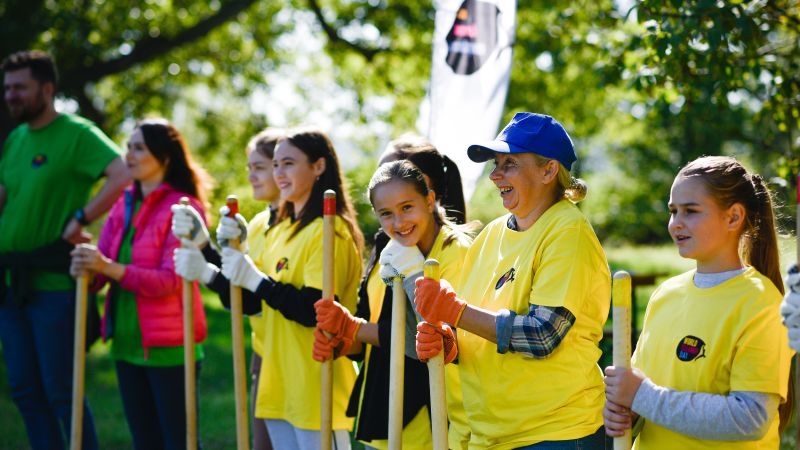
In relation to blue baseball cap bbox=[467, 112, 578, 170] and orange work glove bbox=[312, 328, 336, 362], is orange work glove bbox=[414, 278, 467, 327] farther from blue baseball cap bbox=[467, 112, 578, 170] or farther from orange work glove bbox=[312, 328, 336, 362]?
orange work glove bbox=[312, 328, 336, 362]

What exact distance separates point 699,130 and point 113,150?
70.7 ft

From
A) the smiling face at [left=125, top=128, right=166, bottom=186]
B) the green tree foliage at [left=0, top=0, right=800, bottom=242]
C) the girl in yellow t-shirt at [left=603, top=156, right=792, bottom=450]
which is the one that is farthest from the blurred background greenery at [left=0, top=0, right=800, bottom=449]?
the girl in yellow t-shirt at [left=603, top=156, right=792, bottom=450]

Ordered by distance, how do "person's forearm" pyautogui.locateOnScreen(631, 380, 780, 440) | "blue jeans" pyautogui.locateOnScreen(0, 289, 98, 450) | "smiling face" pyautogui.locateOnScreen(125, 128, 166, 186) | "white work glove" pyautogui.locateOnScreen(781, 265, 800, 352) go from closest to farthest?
"white work glove" pyautogui.locateOnScreen(781, 265, 800, 352)
"person's forearm" pyautogui.locateOnScreen(631, 380, 780, 440)
"smiling face" pyautogui.locateOnScreen(125, 128, 166, 186)
"blue jeans" pyautogui.locateOnScreen(0, 289, 98, 450)

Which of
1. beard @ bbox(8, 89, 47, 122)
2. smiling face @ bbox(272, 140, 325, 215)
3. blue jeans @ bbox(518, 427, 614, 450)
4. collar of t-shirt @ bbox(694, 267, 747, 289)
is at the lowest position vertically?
blue jeans @ bbox(518, 427, 614, 450)

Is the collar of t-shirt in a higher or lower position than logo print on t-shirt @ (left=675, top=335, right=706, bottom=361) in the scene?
higher

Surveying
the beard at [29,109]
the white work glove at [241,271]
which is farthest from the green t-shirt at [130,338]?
the beard at [29,109]

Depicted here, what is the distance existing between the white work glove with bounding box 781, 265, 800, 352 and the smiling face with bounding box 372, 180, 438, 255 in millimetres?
1482

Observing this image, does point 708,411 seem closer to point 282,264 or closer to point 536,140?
point 536,140

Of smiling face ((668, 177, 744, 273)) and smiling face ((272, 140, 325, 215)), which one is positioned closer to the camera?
smiling face ((668, 177, 744, 273))

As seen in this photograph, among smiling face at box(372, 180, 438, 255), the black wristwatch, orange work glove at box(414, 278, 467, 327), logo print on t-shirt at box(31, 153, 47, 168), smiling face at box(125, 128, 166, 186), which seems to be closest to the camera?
orange work glove at box(414, 278, 467, 327)

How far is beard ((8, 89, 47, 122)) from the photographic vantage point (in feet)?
17.5

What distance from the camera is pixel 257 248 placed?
4.70 meters

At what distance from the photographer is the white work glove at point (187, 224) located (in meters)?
4.37

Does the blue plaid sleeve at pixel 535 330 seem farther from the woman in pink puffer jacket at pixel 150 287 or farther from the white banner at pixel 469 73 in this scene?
the woman in pink puffer jacket at pixel 150 287
